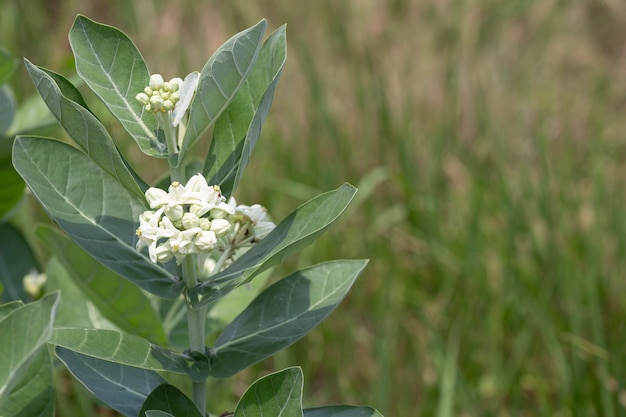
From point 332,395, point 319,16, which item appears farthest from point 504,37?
point 332,395

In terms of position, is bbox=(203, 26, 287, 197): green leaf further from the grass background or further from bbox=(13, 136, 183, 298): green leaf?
the grass background

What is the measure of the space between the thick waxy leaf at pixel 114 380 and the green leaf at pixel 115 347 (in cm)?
10

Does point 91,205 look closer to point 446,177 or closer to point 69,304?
point 69,304

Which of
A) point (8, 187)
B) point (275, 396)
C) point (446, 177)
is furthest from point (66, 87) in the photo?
point (446, 177)

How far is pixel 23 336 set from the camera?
94 centimetres

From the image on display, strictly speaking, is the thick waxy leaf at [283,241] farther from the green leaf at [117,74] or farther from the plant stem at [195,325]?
the green leaf at [117,74]

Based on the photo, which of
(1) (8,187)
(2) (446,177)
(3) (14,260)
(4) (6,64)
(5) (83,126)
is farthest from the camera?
(2) (446,177)

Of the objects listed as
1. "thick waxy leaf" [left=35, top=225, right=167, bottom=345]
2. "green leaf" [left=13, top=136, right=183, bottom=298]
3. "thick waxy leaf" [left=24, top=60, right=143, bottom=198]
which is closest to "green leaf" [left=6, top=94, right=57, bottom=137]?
"thick waxy leaf" [left=35, top=225, right=167, bottom=345]

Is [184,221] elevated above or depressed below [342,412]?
above

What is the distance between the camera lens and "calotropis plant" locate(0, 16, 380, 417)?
1.06m

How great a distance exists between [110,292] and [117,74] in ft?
1.37

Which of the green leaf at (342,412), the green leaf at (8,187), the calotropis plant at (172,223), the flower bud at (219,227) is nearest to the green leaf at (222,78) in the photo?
the calotropis plant at (172,223)

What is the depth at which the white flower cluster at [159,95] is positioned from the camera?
43.8 inches

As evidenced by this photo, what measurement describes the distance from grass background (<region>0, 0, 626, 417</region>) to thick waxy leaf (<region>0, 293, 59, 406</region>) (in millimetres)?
1402
